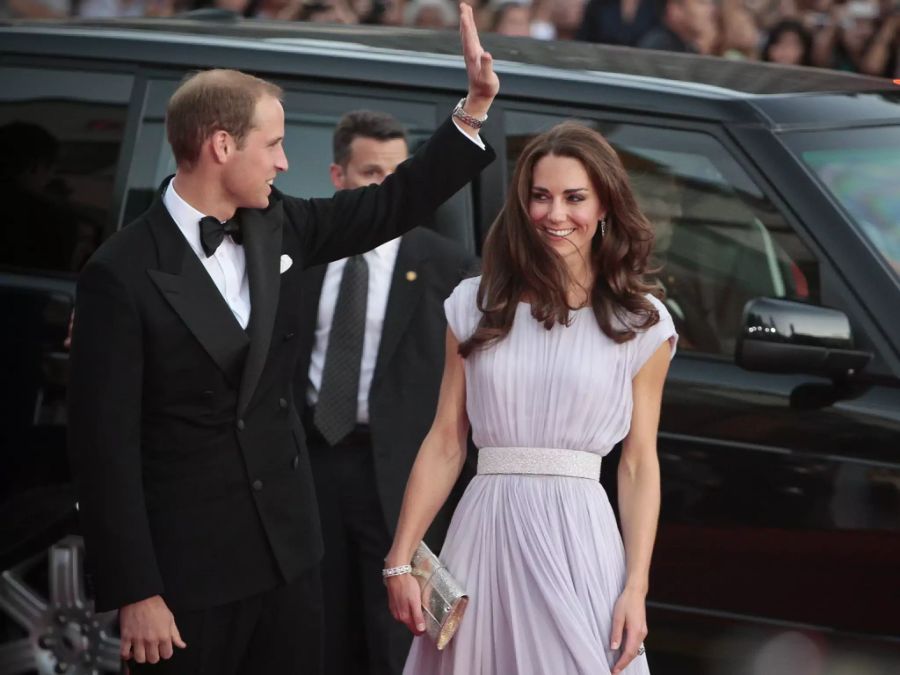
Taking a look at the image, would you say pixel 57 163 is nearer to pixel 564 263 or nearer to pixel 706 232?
pixel 706 232

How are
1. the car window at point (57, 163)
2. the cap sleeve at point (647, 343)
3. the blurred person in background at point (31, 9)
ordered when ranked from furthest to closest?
the blurred person in background at point (31, 9) → the car window at point (57, 163) → the cap sleeve at point (647, 343)

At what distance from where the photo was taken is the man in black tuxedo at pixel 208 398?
3316 millimetres

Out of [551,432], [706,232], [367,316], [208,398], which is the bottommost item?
[551,432]

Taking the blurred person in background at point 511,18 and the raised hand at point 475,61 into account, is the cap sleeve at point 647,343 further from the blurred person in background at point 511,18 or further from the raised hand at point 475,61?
the blurred person in background at point 511,18

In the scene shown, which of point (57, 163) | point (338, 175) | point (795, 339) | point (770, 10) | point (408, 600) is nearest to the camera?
point (408, 600)

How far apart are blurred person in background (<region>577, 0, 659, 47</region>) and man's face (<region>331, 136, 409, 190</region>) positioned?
4.24 meters

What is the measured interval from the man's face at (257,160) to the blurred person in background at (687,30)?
204 inches

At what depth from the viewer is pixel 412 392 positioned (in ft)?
15.1

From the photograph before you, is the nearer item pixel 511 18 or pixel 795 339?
pixel 795 339

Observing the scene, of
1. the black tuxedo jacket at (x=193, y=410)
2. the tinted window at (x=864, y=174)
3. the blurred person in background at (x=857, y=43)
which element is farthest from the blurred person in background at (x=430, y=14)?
the black tuxedo jacket at (x=193, y=410)

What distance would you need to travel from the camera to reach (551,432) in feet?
11.5

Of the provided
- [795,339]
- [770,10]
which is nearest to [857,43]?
[770,10]

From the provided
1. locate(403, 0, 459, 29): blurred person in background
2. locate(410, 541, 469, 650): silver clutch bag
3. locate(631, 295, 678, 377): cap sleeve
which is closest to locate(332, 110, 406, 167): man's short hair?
locate(631, 295, 678, 377): cap sleeve

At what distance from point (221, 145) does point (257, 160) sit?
0.08m
